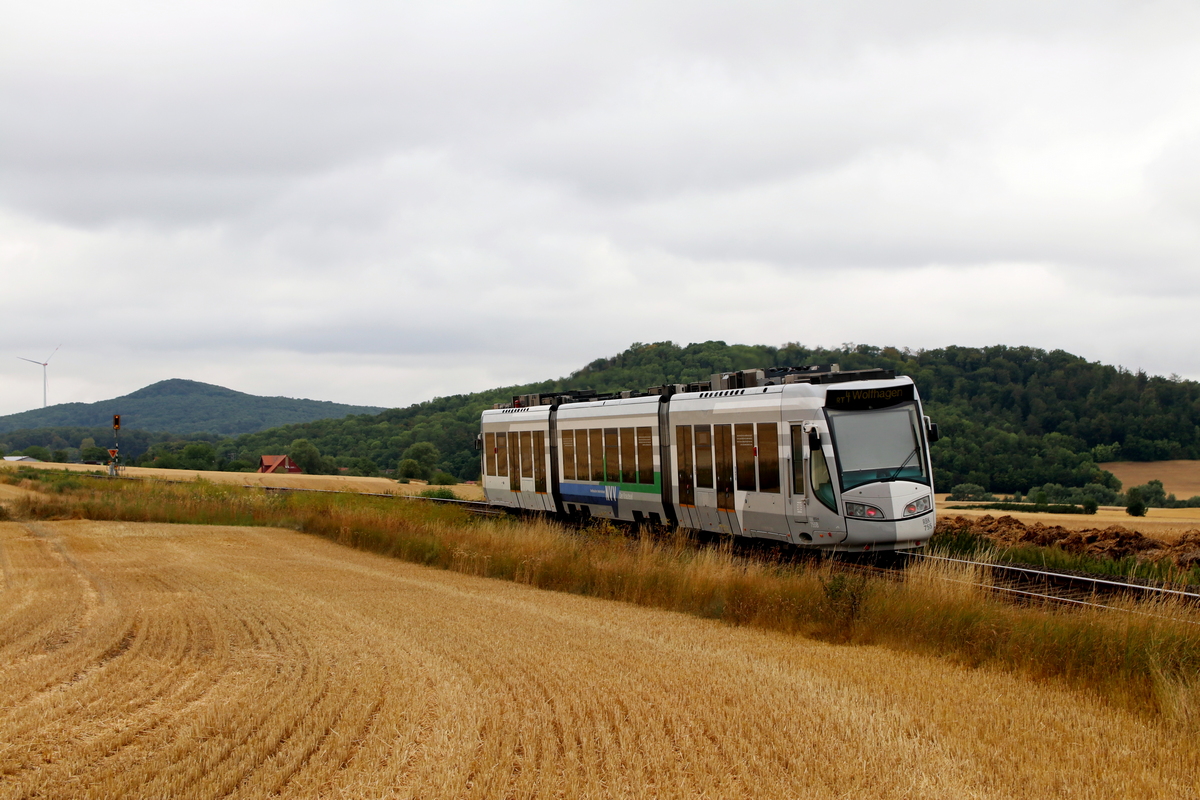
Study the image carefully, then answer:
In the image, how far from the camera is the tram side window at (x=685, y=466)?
19.8 meters

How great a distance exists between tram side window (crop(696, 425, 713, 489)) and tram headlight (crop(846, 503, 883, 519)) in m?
3.73

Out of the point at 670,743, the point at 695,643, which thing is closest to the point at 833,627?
the point at 695,643

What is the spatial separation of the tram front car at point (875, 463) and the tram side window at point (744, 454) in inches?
65.9

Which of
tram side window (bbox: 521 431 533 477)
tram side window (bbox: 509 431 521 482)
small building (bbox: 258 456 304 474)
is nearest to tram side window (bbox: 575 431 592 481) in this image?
tram side window (bbox: 521 431 533 477)

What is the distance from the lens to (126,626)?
10984 mm

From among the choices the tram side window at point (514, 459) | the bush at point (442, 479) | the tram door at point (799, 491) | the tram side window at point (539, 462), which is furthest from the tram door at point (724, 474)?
the bush at point (442, 479)

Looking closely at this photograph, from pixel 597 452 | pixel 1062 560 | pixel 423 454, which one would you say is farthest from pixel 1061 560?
pixel 423 454

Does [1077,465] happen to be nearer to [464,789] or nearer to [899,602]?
[899,602]

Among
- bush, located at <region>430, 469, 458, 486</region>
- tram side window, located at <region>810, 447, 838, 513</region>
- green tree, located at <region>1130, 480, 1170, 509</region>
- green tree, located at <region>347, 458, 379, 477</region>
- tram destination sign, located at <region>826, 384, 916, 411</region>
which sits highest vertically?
tram destination sign, located at <region>826, 384, 916, 411</region>

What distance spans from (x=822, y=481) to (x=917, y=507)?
1.62 meters

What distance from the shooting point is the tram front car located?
15891 millimetres

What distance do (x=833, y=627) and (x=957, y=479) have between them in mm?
47787

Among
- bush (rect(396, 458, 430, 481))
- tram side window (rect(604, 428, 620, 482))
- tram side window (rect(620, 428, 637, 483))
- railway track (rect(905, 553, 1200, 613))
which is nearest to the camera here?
railway track (rect(905, 553, 1200, 613))

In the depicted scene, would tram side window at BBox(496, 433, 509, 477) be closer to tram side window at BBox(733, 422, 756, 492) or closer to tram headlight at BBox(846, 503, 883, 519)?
tram side window at BBox(733, 422, 756, 492)
